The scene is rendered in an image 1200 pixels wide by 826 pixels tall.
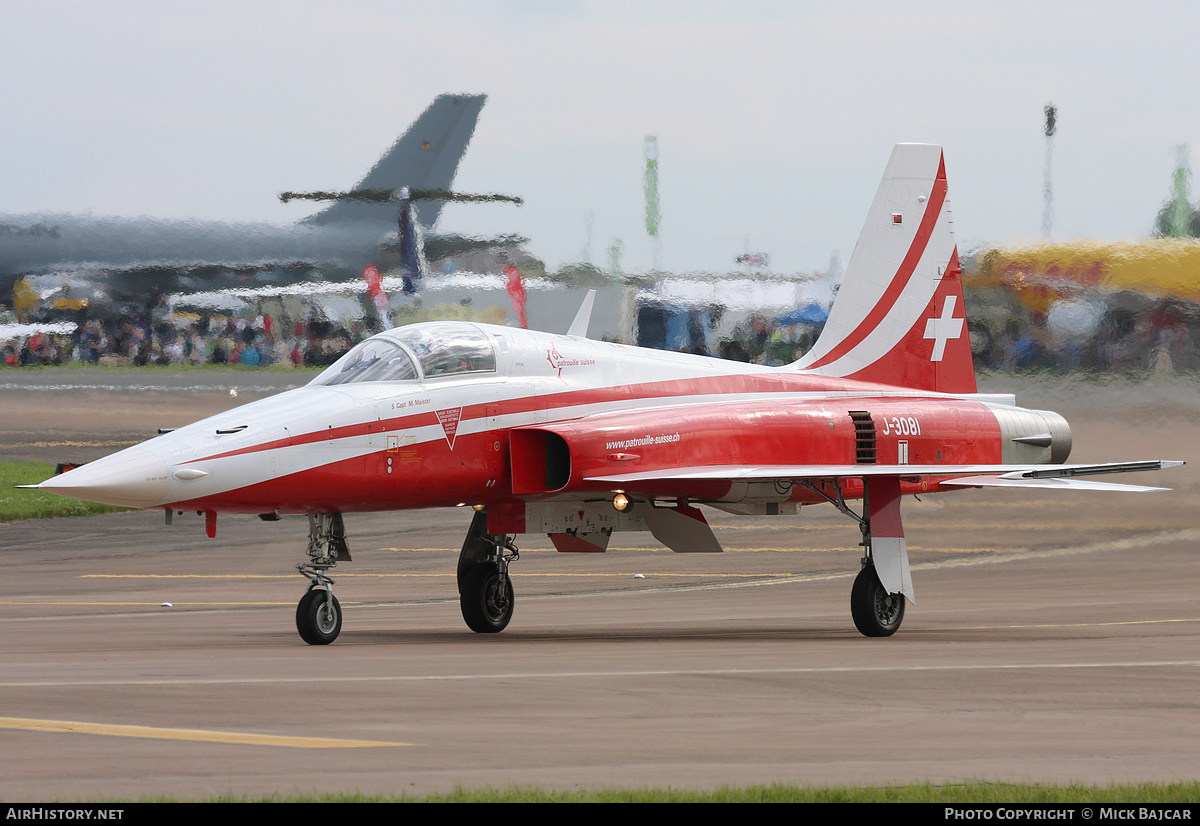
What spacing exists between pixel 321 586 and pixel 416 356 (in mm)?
2200

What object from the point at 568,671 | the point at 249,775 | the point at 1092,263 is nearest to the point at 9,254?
the point at 1092,263

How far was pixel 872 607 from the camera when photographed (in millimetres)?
15383

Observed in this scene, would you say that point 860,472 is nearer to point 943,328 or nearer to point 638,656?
point 638,656

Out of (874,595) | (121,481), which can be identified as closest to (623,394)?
(874,595)

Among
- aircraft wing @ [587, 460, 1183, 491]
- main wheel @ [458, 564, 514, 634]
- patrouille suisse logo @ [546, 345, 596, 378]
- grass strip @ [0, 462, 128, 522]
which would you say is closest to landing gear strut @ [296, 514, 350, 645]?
main wheel @ [458, 564, 514, 634]

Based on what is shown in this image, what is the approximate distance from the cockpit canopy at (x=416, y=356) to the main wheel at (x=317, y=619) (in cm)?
191

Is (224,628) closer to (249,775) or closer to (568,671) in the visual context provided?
(568,671)

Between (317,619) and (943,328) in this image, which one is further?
(943,328)

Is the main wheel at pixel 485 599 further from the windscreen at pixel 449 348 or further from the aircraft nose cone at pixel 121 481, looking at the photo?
the aircraft nose cone at pixel 121 481

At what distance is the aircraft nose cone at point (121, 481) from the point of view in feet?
40.8

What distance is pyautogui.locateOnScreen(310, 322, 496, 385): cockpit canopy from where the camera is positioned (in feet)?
47.3

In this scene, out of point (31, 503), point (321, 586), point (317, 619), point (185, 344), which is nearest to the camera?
point (317, 619)

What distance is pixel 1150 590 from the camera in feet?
65.3

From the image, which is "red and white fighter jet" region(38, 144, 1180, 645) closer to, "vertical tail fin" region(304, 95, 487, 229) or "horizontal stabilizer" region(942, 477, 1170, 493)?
"horizontal stabilizer" region(942, 477, 1170, 493)
